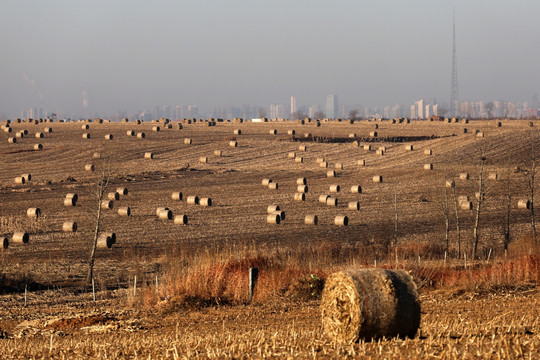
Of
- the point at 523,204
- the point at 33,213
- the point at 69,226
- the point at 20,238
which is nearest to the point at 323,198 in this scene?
the point at 523,204

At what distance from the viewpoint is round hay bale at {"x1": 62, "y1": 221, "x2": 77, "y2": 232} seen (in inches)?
1752

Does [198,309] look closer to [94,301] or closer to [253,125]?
[94,301]

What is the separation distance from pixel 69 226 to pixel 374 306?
33.0 meters

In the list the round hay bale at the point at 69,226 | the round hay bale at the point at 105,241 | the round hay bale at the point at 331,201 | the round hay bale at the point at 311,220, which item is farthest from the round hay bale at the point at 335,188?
the round hay bale at the point at 105,241

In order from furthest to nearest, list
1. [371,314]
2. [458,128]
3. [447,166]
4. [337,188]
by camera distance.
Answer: [458,128]
[447,166]
[337,188]
[371,314]

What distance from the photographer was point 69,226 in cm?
4453

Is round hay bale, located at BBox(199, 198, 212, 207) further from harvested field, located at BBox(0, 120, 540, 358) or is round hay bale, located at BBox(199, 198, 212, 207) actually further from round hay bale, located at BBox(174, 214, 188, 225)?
round hay bale, located at BBox(174, 214, 188, 225)

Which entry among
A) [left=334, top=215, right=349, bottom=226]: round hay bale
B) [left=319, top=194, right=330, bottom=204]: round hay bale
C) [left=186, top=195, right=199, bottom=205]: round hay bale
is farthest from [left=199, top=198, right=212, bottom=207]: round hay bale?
[left=334, top=215, right=349, bottom=226]: round hay bale

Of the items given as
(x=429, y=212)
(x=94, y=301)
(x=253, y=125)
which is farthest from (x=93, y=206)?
(x=253, y=125)

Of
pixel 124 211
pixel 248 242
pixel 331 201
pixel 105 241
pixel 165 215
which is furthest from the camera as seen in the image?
pixel 331 201

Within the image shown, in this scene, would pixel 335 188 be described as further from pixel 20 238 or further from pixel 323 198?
pixel 20 238

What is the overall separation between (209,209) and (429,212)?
1359 cm

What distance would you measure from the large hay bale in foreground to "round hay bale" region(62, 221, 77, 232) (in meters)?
32.1

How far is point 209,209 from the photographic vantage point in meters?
52.8
